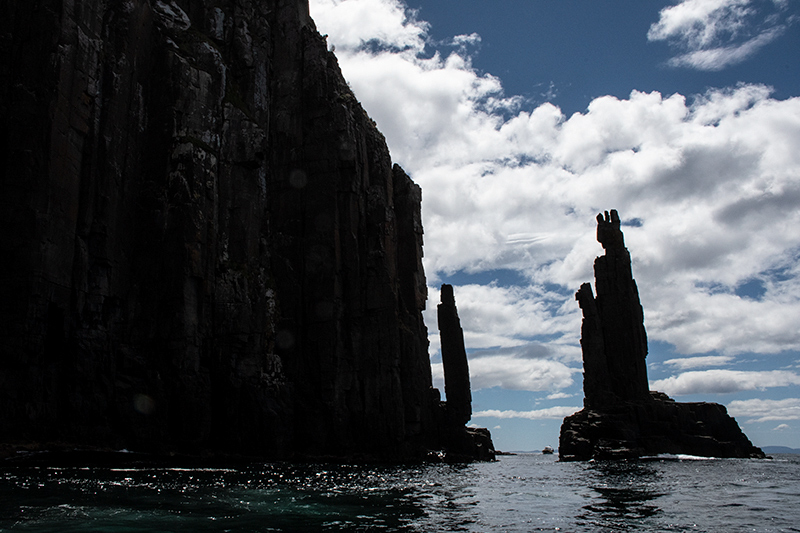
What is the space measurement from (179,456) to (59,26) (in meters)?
37.3

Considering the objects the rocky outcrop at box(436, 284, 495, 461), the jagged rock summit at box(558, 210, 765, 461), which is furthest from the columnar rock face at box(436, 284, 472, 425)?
the jagged rock summit at box(558, 210, 765, 461)

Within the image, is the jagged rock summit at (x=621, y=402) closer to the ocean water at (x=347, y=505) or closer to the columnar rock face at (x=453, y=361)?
the columnar rock face at (x=453, y=361)

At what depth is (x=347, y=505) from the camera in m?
29.5

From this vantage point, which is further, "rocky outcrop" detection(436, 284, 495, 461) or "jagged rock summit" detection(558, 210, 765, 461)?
"jagged rock summit" detection(558, 210, 765, 461)

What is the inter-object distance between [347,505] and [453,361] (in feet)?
277

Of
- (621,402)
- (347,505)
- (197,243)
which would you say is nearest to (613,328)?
(621,402)

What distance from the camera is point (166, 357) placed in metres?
58.1

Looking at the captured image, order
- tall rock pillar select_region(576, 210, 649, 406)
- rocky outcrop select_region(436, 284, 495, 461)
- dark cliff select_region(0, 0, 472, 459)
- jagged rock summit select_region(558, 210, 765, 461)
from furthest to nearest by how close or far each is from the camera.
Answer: tall rock pillar select_region(576, 210, 649, 406) < jagged rock summit select_region(558, 210, 765, 461) < rocky outcrop select_region(436, 284, 495, 461) < dark cliff select_region(0, 0, 472, 459)

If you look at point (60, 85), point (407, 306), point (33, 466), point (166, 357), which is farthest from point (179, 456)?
point (407, 306)

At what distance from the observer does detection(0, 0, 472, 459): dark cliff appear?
165 feet

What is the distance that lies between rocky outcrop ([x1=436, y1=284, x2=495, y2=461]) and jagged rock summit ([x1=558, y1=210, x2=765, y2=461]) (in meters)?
16.9

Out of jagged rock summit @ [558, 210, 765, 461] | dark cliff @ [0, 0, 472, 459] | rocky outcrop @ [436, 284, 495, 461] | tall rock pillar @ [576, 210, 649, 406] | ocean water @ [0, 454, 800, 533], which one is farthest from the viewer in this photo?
tall rock pillar @ [576, 210, 649, 406]

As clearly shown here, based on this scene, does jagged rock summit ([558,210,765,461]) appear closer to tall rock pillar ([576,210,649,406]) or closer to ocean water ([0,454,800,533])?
tall rock pillar ([576,210,649,406])

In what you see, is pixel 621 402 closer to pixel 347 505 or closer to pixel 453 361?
pixel 453 361
